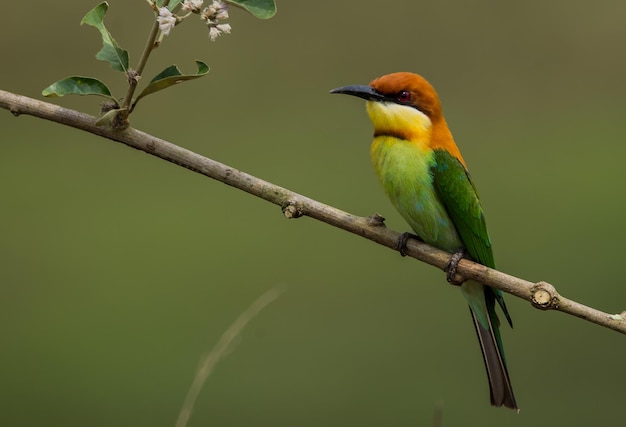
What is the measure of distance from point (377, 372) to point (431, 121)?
169 centimetres

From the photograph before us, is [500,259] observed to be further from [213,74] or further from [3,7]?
[3,7]

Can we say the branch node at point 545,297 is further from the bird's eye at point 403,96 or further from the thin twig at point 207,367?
the bird's eye at point 403,96

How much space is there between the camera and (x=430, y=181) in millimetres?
2209

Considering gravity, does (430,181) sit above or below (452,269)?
above

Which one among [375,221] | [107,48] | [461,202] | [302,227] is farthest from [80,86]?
[302,227]

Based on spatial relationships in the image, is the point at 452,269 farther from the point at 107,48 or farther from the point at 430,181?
the point at 107,48

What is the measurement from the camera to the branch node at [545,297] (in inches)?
64.4

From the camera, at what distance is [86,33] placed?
17.9 ft

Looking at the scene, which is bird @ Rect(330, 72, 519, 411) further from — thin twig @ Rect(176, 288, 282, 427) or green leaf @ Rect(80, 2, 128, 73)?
green leaf @ Rect(80, 2, 128, 73)

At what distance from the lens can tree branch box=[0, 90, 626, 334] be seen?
1.57 m

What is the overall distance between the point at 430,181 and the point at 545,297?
23.7 inches

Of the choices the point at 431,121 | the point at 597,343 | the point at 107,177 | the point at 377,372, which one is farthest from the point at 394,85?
the point at 107,177

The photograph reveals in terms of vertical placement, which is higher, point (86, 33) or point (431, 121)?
point (86, 33)

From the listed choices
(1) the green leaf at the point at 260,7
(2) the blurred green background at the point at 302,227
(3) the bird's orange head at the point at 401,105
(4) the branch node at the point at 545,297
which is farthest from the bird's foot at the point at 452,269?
(2) the blurred green background at the point at 302,227
